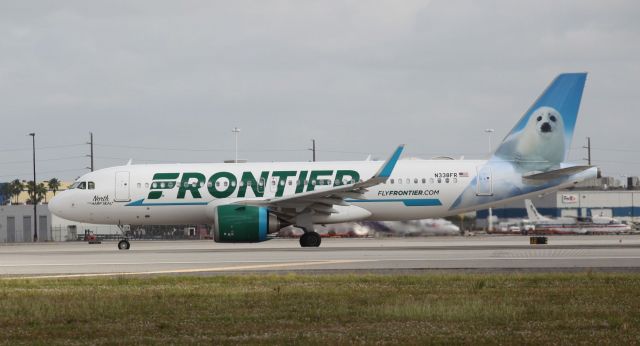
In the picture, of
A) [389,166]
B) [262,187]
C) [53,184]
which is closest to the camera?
[389,166]

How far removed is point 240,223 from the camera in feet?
118

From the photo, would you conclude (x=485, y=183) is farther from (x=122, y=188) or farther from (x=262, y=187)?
(x=122, y=188)

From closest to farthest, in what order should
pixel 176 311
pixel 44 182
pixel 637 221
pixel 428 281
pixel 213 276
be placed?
pixel 176 311
pixel 428 281
pixel 213 276
pixel 637 221
pixel 44 182

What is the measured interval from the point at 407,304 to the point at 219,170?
25.8 m

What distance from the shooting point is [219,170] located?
3956cm

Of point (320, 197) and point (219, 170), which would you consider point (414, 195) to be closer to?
point (320, 197)

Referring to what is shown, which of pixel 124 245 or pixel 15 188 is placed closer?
pixel 124 245

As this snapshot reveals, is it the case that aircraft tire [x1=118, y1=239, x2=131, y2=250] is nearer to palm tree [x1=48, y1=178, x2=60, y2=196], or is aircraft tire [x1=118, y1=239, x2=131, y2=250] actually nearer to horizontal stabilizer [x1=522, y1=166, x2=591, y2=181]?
horizontal stabilizer [x1=522, y1=166, x2=591, y2=181]

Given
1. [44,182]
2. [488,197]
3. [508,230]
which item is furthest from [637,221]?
[44,182]

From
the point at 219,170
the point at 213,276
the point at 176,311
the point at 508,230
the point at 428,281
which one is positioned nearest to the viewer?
the point at 176,311

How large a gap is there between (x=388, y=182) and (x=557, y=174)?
264 inches

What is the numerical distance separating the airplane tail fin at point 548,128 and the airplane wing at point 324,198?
5.93 m

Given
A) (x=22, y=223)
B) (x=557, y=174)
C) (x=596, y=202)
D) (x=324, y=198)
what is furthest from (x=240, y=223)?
(x=596, y=202)

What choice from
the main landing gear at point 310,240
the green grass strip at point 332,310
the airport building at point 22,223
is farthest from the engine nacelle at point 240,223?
the airport building at point 22,223
